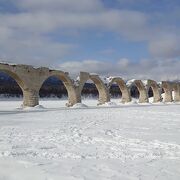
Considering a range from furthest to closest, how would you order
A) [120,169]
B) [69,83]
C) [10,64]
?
[69,83]
[10,64]
[120,169]

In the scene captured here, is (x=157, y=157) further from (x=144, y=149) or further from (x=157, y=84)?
(x=157, y=84)

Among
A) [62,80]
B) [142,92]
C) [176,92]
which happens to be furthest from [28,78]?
[176,92]

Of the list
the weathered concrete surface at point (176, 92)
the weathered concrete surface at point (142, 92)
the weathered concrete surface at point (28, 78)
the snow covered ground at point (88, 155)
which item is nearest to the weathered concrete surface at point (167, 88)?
the weathered concrete surface at point (176, 92)

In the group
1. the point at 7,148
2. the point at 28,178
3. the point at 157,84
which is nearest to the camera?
the point at 28,178

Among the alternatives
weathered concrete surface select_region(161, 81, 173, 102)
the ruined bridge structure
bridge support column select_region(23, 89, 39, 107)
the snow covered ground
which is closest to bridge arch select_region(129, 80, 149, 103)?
the ruined bridge structure

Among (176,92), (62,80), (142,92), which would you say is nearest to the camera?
(62,80)

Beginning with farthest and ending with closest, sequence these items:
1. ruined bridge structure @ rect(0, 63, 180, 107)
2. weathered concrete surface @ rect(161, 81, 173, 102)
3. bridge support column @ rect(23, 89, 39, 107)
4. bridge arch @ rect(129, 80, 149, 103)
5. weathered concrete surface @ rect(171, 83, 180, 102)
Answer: weathered concrete surface @ rect(171, 83, 180, 102) → weathered concrete surface @ rect(161, 81, 173, 102) → bridge arch @ rect(129, 80, 149, 103) → bridge support column @ rect(23, 89, 39, 107) → ruined bridge structure @ rect(0, 63, 180, 107)

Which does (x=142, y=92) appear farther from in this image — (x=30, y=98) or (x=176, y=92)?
(x=30, y=98)

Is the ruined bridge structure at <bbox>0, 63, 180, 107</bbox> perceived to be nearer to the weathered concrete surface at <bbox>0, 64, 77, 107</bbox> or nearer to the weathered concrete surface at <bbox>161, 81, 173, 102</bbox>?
the weathered concrete surface at <bbox>0, 64, 77, 107</bbox>

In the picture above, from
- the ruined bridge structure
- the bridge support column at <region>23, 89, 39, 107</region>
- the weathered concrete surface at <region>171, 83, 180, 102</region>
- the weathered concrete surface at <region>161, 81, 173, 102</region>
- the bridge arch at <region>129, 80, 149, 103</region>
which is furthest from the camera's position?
the weathered concrete surface at <region>171, 83, 180, 102</region>

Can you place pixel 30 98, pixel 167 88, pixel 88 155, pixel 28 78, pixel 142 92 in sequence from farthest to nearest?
pixel 167 88 → pixel 142 92 → pixel 28 78 → pixel 30 98 → pixel 88 155

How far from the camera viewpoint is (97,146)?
5797mm

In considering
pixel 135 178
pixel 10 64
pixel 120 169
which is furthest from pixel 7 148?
pixel 10 64

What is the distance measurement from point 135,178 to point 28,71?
16435 millimetres
